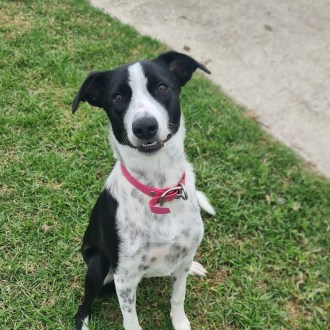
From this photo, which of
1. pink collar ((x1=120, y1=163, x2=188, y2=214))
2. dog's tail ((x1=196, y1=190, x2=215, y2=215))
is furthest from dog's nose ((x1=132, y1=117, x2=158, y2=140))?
dog's tail ((x1=196, y1=190, x2=215, y2=215))

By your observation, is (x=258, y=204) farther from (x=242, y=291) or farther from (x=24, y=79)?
(x=24, y=79)

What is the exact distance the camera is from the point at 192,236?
104 inches

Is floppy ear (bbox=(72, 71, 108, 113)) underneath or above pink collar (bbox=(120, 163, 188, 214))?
above

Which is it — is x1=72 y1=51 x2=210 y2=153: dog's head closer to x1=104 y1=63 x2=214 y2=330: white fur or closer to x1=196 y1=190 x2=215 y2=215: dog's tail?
x1=104 y1=63 x2=214 y2=330: white fur

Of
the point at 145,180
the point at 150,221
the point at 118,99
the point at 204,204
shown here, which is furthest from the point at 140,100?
the point at 204,204

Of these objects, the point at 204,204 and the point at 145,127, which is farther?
the point at 204,204

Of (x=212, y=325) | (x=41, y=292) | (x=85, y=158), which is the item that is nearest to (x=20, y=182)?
(x=85, y=158)

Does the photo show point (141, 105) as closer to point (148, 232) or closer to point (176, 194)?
point (176, 194)

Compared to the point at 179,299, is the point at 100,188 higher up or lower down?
lower down

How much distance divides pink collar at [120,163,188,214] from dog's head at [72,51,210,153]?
235 mm

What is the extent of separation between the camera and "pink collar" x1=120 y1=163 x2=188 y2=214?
8.27 feet

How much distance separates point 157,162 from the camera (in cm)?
253

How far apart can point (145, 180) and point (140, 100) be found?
479 millimetres

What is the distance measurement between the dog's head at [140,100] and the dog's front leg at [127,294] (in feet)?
2.54
